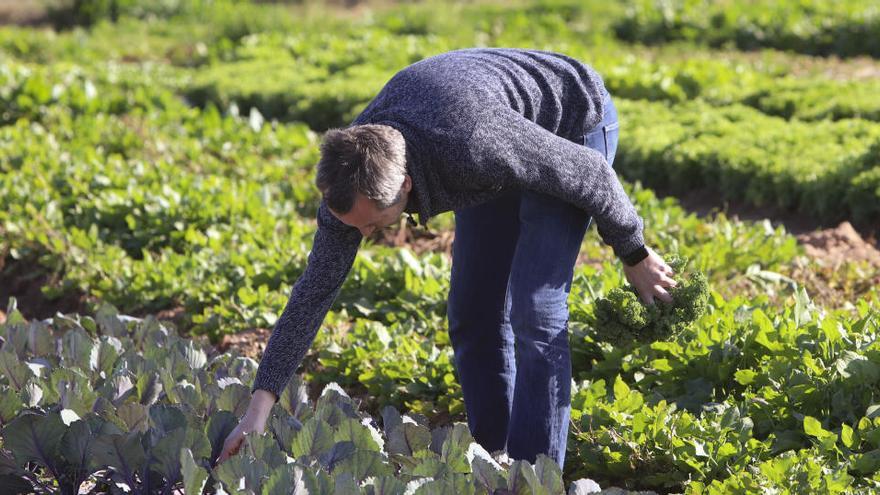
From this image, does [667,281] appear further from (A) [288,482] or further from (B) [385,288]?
(B) [385,288]

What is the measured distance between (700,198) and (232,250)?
348 centimetres

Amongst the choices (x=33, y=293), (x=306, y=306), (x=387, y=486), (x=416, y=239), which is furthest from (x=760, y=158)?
(x=387, y=486)

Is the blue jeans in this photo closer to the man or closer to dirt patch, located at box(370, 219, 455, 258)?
the man

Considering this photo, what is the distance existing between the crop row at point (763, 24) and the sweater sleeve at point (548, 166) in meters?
10.5

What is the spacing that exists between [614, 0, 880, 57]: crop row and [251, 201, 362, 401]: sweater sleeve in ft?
35.7

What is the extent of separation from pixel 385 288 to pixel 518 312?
244cm

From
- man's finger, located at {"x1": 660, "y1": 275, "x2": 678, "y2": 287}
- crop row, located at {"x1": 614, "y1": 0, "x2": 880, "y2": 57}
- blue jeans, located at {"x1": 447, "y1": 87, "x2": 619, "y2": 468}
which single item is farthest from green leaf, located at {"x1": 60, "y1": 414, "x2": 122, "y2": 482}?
crop row, located at {"x1": 614, "y1": 0, "x2": 880, "y2": 57}

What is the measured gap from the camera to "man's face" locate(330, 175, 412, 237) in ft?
→ 9.52

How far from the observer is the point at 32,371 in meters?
3.89

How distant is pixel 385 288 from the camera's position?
5.68 m

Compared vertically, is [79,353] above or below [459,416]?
above

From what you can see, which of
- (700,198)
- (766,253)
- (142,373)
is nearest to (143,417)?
(142,373)

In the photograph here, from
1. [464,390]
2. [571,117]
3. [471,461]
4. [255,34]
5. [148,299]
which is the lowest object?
[255,34]

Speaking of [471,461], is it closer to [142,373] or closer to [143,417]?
[143,417]
